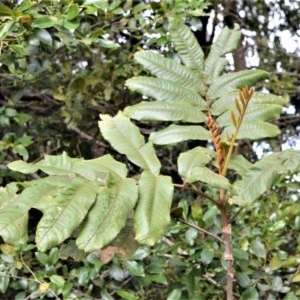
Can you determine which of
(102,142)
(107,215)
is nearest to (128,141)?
(107,215)

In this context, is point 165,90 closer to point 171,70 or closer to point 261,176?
point 171,70

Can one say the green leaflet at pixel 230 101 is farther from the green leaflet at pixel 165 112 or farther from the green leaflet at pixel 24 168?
the green leaflet at pixel 24 168

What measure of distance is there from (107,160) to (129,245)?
0.38ft

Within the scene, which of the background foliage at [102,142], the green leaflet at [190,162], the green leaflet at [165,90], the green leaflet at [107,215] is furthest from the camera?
the background foliage at [102,142]

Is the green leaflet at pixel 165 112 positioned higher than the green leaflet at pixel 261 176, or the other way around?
the green leaflet at pixel 165 112

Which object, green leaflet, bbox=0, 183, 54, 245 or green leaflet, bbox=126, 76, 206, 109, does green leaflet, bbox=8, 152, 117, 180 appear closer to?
green leaflet, bbox=0, 183, 54, 245

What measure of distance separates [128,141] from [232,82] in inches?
8.8

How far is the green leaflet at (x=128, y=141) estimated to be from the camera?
26.8 inches

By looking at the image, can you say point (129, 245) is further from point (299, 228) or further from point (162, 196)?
point (299, 228)

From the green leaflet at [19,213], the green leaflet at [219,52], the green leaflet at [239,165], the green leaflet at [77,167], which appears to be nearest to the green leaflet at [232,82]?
the green leaflet at [219,52]

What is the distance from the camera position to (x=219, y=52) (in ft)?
2.92

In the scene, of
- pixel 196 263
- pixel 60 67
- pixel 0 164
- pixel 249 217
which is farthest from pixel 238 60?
pixel 196 263

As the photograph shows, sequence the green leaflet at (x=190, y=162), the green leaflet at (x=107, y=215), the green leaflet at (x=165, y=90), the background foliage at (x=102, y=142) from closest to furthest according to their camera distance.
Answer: the green leaflet at (x=107, y=215) → the green leaflet at (x=190, y=162) → the green leaflet at (x=165, y=90) → the background foliage at (x=102, y=142)

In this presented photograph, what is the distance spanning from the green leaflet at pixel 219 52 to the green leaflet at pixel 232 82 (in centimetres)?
1
